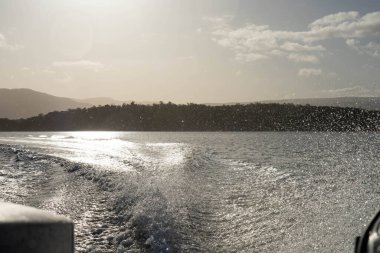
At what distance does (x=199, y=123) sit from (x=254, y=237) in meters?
109

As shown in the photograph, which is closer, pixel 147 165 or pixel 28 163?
pixel 147 165

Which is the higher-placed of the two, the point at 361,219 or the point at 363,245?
the point at 363,245

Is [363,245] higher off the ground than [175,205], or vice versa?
[363,245]

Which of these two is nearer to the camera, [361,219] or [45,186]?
[361,219]

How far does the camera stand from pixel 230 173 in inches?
557

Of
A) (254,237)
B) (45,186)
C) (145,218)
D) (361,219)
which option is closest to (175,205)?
(145,218)

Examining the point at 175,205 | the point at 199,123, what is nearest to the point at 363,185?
the point at 175,205

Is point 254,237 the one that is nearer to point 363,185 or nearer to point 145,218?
point 145,218

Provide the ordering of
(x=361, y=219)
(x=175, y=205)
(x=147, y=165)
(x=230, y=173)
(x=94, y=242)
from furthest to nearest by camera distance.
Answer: (x=147, y=165)
(x=230, y=173)
(x=175, y=205)
(x=361, y=219)
(x=94, y=242)

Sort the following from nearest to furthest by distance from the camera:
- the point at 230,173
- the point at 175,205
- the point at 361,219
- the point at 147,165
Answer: the point at 361,219 < the point at 175,205 < the point at 230,173 < the point at 147,165

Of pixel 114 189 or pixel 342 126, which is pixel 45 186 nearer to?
pixel 114 189

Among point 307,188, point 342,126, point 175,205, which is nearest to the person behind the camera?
point 175,205

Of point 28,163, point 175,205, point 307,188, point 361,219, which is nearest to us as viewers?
point 361,219

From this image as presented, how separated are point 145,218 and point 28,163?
1235cm
